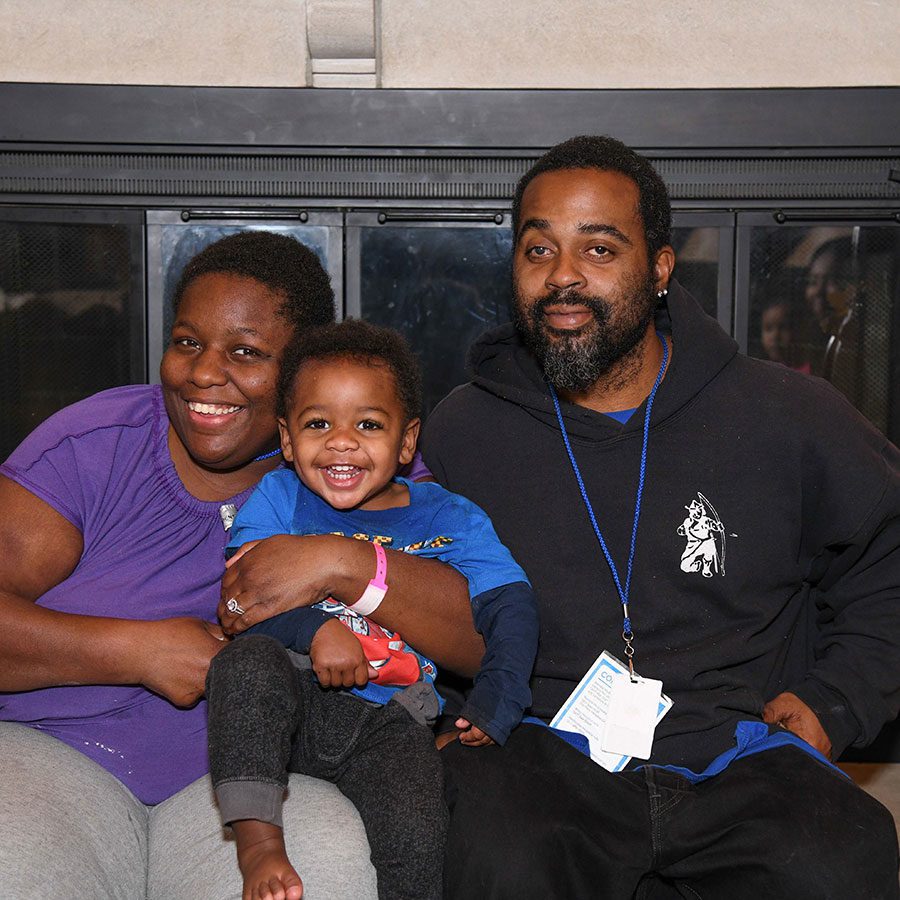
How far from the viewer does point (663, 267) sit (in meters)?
2.18

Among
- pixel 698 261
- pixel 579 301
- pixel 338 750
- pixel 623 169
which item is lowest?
pixel 338 750

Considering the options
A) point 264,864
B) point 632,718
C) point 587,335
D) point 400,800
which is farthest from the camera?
point 587,335

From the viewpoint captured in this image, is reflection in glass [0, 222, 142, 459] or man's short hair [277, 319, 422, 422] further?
reflection in glass [0, 222, 142, 459]

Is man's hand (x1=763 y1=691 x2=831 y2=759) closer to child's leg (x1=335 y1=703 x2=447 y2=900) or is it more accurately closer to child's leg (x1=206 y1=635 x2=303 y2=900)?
child's leg (x1=335 y1=703 x2=447 y2=900)

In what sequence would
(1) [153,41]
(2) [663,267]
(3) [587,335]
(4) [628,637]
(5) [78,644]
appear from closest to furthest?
1. (5) [78,644]
2. (4) [628,637]
3. (3) [587,335]
4. (2) [663,267]
5. (1) [153,41]

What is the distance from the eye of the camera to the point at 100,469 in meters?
1.89

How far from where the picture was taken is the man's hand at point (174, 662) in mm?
1760

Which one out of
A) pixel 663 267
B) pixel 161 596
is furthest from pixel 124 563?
pixel 663 267

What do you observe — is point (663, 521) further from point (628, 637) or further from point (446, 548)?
point (446, 548)

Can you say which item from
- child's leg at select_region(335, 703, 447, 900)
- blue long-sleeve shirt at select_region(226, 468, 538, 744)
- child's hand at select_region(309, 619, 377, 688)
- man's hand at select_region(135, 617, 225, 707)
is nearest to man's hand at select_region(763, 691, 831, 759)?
blue long-sleeve shirt at select_region(226, 468, 538, 744)

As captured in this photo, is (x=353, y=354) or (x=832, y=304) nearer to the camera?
(x=353, y=354)

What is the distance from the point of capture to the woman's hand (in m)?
1.74

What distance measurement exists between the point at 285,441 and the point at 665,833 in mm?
865

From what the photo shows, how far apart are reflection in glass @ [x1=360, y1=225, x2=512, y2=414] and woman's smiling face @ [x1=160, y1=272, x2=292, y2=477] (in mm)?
1263
